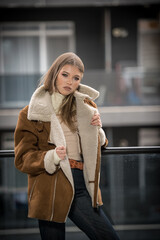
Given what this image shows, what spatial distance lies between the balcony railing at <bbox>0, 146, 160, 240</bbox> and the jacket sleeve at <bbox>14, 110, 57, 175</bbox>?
1.63 feet

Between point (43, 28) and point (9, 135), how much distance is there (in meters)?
3.78

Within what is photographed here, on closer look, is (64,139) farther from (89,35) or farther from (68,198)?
(89,35)

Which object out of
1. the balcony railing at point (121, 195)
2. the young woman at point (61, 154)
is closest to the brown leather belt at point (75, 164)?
the young woman at point (61, 154)

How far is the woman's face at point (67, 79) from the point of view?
1736mm

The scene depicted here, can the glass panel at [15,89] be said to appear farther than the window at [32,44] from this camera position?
No

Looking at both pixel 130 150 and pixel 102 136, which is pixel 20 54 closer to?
pixel 130 150

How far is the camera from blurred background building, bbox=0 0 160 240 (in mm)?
8164

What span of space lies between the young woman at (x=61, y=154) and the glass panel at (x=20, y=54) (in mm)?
8580

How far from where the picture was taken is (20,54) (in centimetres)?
1014

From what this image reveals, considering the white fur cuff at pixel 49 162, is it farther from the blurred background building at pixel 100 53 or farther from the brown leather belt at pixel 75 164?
the blurred background building at pixel 100 53

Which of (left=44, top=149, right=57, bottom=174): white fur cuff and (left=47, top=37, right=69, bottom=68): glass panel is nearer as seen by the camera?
(left=44, top=149, right=57, bottom=174): white fur cuff

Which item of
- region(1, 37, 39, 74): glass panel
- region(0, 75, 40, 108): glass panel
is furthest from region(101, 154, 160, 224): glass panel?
region(1, 37, 39, 74): glass panel

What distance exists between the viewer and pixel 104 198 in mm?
2408

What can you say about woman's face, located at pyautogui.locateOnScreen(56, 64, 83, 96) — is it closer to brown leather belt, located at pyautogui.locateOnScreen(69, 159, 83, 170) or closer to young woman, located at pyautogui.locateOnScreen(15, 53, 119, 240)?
young woman, located at pyautogui.locateOnScreen(15, 53, 119, 240)
